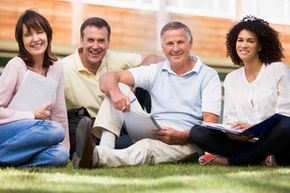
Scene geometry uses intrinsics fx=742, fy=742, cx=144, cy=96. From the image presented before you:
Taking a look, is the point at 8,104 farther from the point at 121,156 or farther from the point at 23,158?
the point at 121,156

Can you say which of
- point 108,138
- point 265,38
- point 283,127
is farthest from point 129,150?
point 265,38

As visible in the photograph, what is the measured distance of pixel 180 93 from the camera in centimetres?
397

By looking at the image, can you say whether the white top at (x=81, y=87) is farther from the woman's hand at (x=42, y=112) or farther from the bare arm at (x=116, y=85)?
the woman's hand at (x=42, y=112)

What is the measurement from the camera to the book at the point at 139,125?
145 inches

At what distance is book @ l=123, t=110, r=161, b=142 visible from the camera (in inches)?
145

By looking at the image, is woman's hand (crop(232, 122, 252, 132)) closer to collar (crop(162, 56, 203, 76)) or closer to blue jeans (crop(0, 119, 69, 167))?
collar (crop(162, 56, 203, 76))

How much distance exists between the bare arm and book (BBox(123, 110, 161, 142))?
0.23ft

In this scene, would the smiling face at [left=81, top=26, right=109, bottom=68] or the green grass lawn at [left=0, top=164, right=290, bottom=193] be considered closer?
the green grass lawn at [left=0, top=164, right=290, bottom=193]

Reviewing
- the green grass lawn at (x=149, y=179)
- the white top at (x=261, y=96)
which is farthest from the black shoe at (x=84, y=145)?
the white top at (x=261, y=96)

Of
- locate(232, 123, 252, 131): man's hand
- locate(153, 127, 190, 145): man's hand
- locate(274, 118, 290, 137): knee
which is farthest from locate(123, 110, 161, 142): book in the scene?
locate(274, 118, 290, 137): knee

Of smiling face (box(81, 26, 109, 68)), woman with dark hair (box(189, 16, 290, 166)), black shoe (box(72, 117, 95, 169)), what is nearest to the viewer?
black shoe (box(72, 117, 95, 169))

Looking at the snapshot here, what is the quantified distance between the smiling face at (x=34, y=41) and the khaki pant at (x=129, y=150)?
0.48m

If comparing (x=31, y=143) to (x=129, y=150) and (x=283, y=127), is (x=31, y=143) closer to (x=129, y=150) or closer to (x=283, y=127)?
(x=129, y=150)

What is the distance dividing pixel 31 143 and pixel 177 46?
1.01 m
